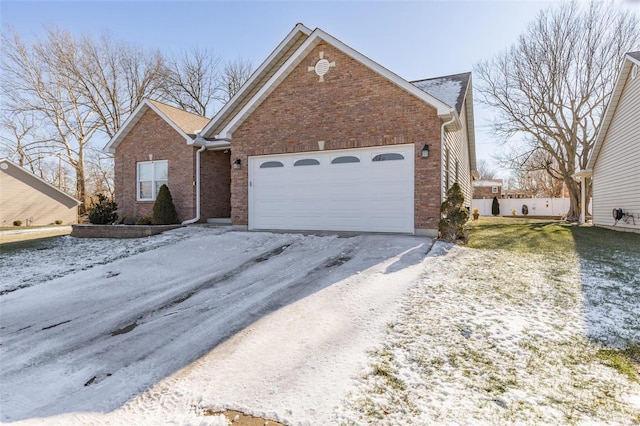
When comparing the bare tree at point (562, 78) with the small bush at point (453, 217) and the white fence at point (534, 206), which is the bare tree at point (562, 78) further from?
the small bush at point (453, 217)

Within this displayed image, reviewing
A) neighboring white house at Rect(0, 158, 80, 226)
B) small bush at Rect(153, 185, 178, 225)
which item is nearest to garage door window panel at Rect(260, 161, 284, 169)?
small bush at Rect(153, 185, 178, 225)

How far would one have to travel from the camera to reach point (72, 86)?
82.7 feet

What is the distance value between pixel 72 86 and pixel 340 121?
2520 cm

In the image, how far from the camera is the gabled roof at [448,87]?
431 inches

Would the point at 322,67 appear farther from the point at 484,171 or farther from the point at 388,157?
the point at 484,171

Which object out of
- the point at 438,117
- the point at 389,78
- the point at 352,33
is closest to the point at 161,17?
the point at 352,33

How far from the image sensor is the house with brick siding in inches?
347

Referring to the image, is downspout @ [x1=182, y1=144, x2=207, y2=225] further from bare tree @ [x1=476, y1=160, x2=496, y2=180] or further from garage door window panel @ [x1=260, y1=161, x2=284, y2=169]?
bare tree @ [x1=476, y1=160, x2=496, y2=180]

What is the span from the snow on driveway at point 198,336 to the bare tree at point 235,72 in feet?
86.0

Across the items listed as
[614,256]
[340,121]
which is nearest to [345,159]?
[340,121]

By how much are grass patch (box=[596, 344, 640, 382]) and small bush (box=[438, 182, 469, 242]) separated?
191 inches

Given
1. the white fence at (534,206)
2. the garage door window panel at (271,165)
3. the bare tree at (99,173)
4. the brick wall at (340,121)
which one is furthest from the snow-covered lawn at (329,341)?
the white fence at (534,206)

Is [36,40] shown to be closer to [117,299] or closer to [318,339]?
[117,299]

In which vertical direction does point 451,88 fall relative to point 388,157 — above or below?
above
